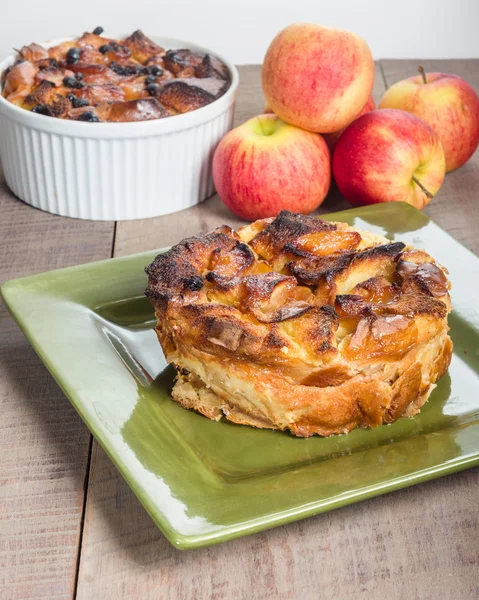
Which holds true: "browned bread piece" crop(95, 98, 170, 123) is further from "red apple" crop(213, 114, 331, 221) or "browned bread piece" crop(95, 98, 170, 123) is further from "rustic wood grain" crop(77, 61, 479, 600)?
"rustic wood grain" crop(77, 61, 479, 600)

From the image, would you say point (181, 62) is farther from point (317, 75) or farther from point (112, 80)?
point (317, 75)

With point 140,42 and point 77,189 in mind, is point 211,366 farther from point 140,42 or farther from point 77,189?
point 140,42

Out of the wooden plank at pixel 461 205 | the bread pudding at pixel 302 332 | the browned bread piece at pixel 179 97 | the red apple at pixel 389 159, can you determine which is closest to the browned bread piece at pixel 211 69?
the browned bread piece at pixel 179 97

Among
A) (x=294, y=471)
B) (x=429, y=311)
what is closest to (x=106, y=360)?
(x=294, y=471)

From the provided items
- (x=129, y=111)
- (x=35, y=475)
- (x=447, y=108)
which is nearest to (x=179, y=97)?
(x=129, y=111)

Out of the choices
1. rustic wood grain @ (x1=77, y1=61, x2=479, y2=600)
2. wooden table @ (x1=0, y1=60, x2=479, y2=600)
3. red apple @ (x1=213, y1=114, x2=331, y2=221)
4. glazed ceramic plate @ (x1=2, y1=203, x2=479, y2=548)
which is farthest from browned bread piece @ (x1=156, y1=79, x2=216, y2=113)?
rustic wood grain @ (x1=77, y1=61, x2=479, y2=600)

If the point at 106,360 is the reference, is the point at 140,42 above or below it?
above
